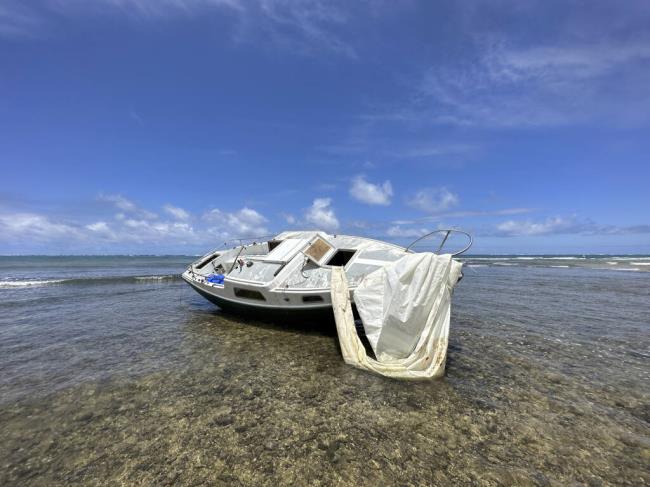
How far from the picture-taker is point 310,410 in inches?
223

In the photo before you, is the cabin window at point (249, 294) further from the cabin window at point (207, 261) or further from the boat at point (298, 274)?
the cabin window at point (207, 261)

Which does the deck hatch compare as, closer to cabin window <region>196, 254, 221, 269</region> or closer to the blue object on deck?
the blue object on deck

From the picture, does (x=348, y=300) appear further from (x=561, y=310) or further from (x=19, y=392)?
(x=561, y=310)

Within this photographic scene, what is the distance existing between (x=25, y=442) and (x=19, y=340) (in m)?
7.17

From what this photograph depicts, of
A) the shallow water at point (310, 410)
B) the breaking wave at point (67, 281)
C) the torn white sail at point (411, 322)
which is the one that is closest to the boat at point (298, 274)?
the shallow water at point (310, 410)

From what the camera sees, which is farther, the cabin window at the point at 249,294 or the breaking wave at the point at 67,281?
the breaking wave at the point at 67,281

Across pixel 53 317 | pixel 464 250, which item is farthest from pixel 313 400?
pixel 53 317

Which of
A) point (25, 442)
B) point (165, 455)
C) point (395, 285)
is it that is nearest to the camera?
point (165, 455)

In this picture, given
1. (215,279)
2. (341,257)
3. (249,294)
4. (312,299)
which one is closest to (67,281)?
(215,279)

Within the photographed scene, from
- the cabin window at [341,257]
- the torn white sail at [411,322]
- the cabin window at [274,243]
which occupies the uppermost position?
the cabin window at [274,243]

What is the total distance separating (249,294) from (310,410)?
5.91 m

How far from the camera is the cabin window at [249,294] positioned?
34.6ft

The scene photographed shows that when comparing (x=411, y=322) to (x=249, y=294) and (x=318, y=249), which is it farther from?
(x=249, y=294)

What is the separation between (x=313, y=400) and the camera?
6.03 metres
